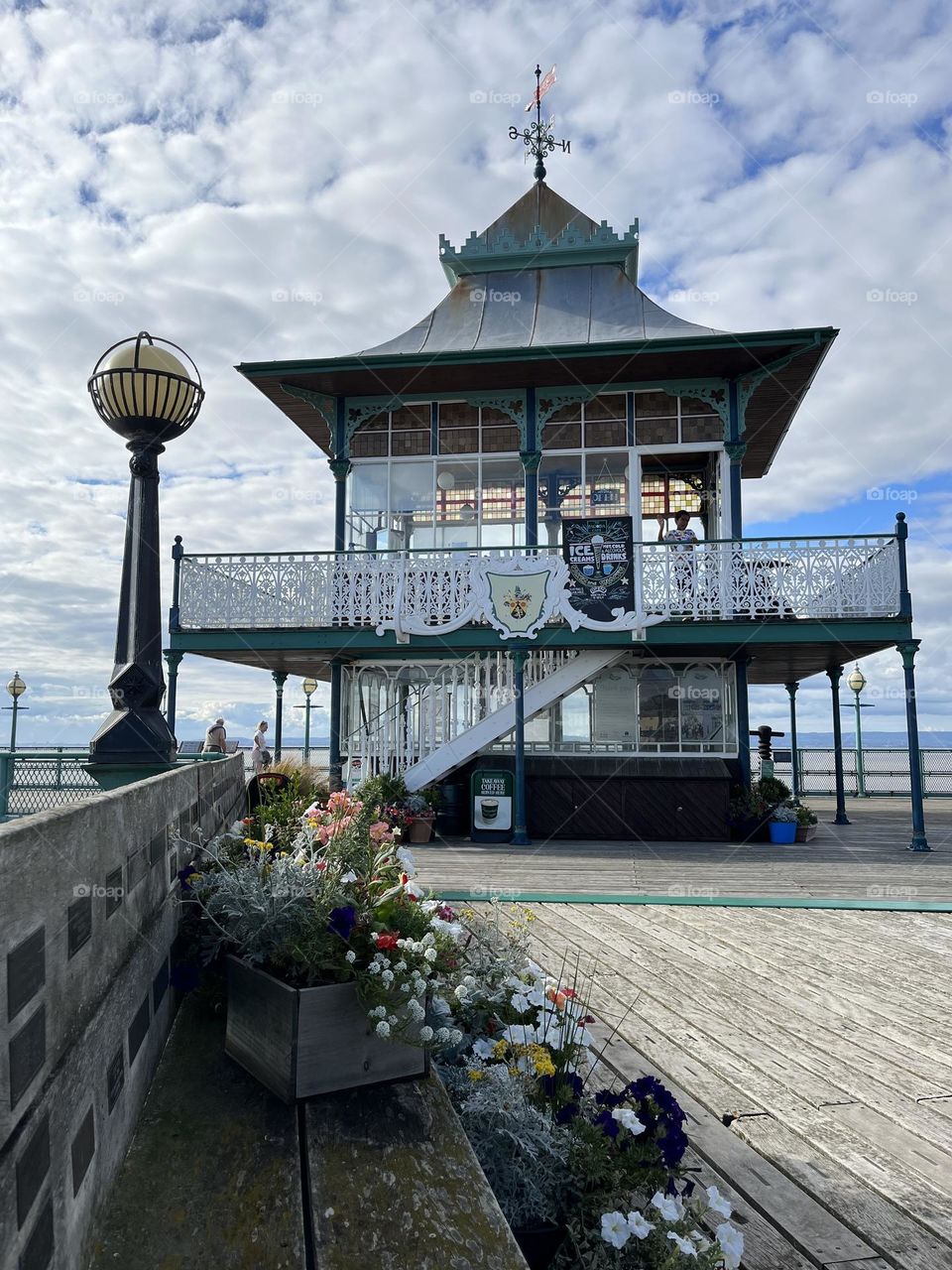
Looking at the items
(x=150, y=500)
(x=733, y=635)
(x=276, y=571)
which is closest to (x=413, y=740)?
(x=276, y=571)

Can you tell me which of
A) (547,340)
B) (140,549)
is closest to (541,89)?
(547,340)

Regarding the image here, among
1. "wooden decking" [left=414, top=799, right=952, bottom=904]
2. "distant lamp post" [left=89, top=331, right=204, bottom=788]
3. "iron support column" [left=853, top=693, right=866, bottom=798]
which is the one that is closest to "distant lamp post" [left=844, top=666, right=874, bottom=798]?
"iron support column" [left=853, top=693, right=866, bottom=798]

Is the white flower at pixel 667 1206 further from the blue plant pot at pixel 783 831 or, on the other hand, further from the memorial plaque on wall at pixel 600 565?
the blue plant pot at pixel 783 831

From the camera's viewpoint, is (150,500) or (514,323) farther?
(514,323)

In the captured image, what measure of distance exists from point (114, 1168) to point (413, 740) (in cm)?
1290

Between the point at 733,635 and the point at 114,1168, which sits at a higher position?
the point at 733,635

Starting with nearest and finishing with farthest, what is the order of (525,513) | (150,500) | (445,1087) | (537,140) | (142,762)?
(445,1087)
(142,762)
(150,500)
(525,513)
(537,140)

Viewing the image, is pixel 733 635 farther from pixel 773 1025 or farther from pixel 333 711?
pixel 773 1025

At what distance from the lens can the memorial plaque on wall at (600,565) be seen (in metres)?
13.7

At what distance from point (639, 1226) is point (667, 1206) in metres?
0.12

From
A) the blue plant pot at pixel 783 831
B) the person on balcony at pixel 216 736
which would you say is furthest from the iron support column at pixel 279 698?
the blue plant pot at pixel 783 831

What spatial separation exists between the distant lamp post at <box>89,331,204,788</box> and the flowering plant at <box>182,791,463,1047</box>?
1.65 meters

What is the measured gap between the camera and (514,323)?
1608 centimetres

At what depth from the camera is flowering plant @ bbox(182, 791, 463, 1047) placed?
236cm
